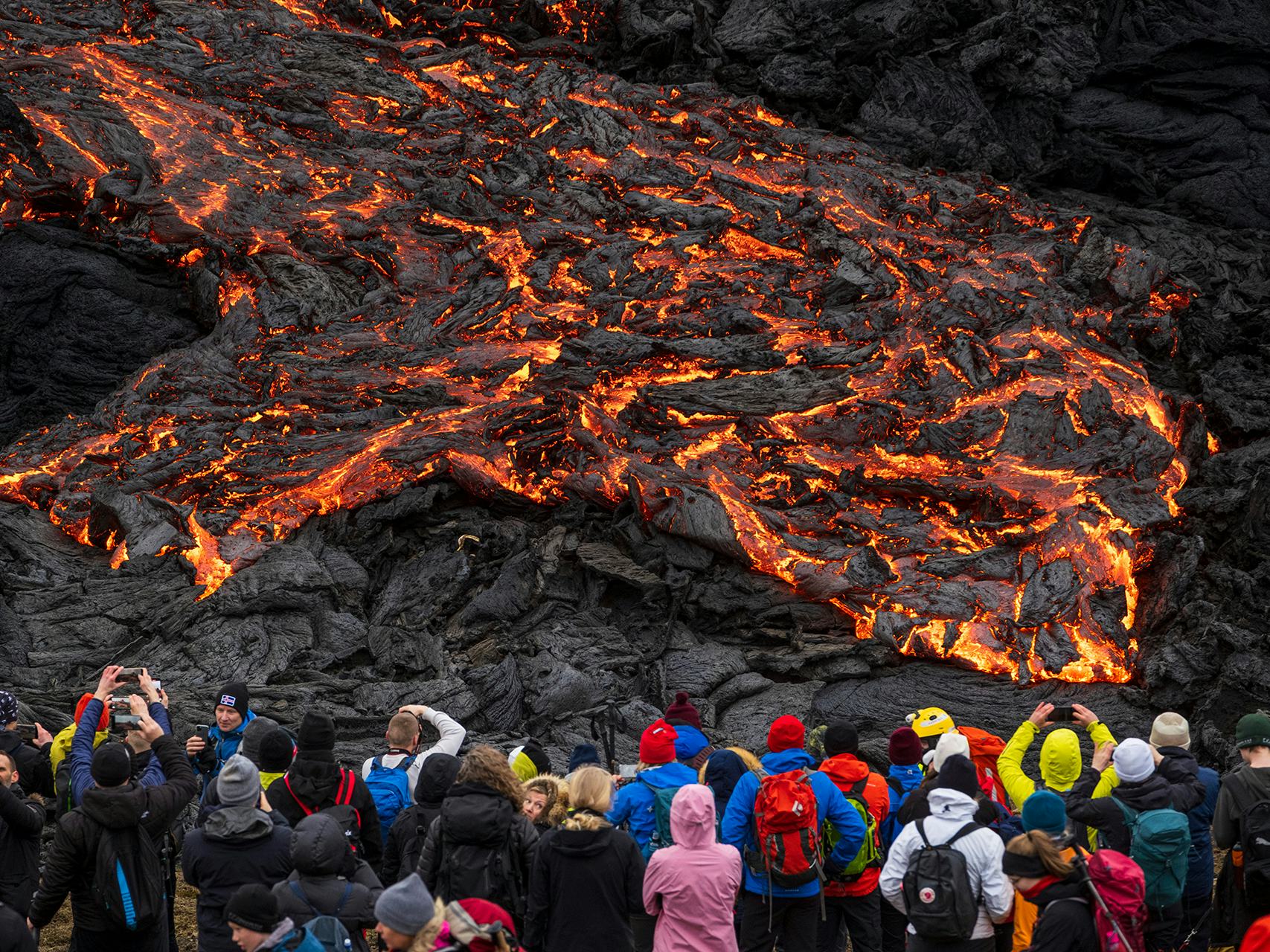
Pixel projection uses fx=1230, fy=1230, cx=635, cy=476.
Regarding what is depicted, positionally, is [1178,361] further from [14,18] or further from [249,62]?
[14,18]

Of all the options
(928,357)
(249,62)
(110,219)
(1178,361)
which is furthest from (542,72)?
(1178,361)

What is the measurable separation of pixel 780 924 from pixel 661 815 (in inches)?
53.0

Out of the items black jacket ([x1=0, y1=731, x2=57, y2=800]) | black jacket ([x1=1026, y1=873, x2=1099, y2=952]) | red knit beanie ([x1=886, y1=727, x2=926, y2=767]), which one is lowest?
black jacket ([x1=0, y1=731, x2=57, y2=800])

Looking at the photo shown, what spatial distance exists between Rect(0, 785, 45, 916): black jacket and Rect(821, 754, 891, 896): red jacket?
6.11 meters

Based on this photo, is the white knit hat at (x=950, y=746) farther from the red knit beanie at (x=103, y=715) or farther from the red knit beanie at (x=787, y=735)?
the red knit beanie at (x=103, y=715)

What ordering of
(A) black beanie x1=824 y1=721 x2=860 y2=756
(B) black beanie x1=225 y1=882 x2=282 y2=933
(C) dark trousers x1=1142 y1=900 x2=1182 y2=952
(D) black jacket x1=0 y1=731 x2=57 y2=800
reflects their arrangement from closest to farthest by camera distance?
(B) black beanie x1=225 y1=882 x2=282 y2=933, (C) dark trousers x1=1142 y1=900 x2=1182 y2=952, (A) black beanie x1=824 y1=721 x2=860 y2=756, (D) black jacket x1=0 y1=731 x2=57 y2=800

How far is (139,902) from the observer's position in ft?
28.7

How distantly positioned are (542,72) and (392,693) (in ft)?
65.0

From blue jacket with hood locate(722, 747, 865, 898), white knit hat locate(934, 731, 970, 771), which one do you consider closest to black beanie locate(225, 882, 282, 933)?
blue jacket with hood locate(722, 747, 865, 898)

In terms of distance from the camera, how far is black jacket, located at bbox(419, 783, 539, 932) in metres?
8.22

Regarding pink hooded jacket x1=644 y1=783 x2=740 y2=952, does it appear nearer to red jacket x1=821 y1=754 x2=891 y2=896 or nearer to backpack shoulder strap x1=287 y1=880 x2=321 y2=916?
red jacket x1=821 y1=754 x2=891 y2=896

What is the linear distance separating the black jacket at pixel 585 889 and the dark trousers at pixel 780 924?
1.84m

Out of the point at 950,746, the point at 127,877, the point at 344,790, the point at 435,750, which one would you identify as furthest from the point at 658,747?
the point at 127,877

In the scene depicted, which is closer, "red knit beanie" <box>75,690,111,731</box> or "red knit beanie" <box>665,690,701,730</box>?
"red knit beanie" <box>75,690,111,731</box>
